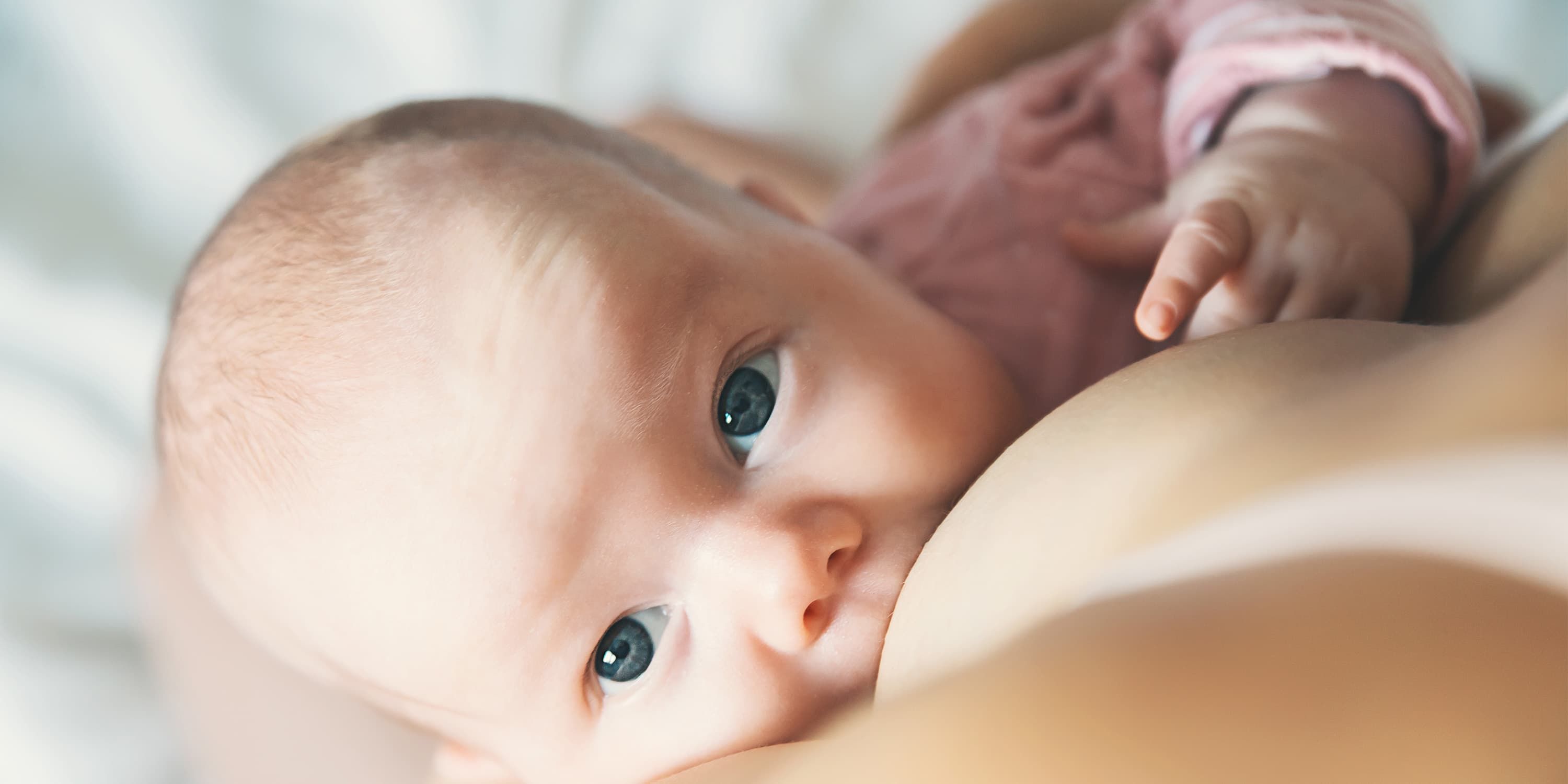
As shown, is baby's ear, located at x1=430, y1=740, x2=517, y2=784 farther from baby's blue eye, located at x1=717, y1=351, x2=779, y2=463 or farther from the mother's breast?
the mother's breast

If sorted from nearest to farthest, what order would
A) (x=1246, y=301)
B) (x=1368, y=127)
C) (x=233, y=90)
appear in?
(x=1246, y=301) → (x=1368, y=127) → (x=233, y=90)

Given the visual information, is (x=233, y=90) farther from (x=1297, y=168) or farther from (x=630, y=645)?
(x=1297, y=168)

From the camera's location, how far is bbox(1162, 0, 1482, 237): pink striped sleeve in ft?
2.21

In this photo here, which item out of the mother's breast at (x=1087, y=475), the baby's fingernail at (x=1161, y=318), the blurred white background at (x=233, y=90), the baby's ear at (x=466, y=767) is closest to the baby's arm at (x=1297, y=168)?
the baby's fingernail at (x=1161, y=318)

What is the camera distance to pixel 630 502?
0.59m

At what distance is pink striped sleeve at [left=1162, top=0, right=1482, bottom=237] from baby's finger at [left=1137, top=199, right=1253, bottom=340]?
0.20m

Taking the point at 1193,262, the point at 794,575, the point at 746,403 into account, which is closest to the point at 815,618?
the point at 794,575

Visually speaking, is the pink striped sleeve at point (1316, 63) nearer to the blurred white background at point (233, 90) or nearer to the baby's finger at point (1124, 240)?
the baby's finger at point (1124, 240)

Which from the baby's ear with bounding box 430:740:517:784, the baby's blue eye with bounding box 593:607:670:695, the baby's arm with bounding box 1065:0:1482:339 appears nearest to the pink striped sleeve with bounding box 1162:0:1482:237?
the baby's arm with bounding box 1065:0:1482:339

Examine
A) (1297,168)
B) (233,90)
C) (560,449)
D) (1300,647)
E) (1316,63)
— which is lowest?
(1300,647)

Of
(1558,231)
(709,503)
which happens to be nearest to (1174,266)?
(1558,231)

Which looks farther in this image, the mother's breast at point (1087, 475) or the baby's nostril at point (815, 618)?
the baby's nostril at point (815, 618)

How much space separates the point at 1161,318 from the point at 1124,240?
10.8 inches

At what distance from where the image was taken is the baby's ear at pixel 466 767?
0.72m
